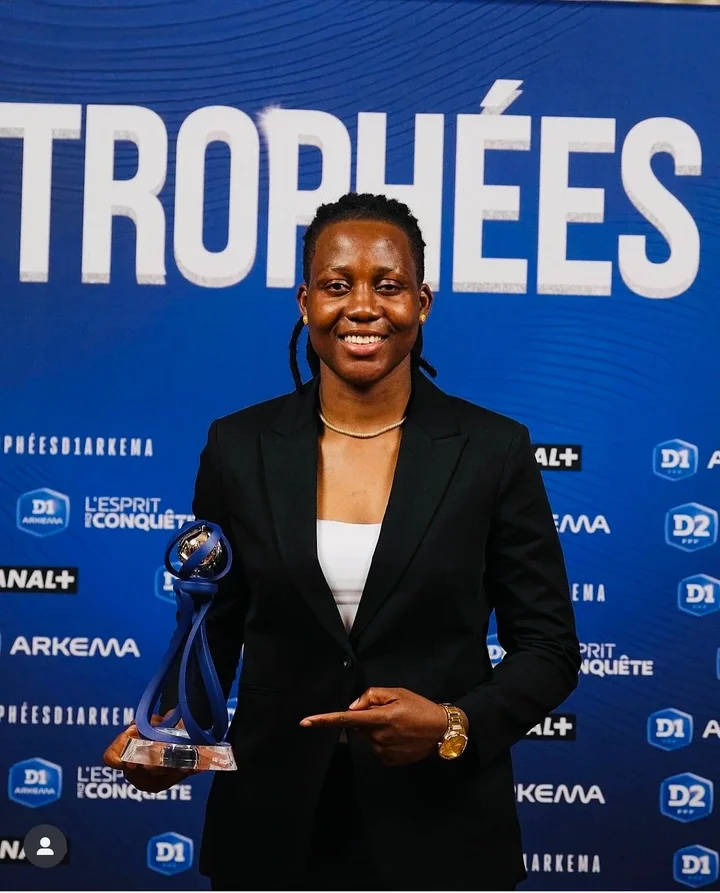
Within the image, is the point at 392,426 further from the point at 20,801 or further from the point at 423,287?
the point at 20,801

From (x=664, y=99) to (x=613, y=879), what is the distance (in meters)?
2.25

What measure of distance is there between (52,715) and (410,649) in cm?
191

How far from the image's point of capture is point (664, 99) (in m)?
3.21

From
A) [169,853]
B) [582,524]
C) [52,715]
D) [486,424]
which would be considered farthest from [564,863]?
[486,424]

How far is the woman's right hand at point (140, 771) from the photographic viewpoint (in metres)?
1.53

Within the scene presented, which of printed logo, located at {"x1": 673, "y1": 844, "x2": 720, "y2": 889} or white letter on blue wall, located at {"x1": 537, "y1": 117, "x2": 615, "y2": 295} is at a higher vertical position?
white letter on blue wall, located at {"x1": 537, "y1": 117, "x2": 615, "y2": 295}

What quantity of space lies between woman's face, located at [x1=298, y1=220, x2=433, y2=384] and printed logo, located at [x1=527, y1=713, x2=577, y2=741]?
69.8 inches

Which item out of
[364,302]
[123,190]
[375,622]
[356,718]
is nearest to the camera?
[356,718]

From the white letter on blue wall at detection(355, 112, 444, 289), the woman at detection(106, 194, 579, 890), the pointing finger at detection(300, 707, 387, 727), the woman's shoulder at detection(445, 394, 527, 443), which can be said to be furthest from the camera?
the white letter on blue wall at detection(355, 112, 444, 289)

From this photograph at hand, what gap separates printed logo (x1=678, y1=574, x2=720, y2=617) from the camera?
10.5 feet

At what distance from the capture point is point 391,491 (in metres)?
1.68

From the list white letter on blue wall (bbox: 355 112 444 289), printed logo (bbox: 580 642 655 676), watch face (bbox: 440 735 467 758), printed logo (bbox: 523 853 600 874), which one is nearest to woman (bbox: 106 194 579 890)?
watch face (bbox: 440 735 467 758)

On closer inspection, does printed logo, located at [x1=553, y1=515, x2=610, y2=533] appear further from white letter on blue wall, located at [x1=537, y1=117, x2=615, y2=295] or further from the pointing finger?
the pointing finger

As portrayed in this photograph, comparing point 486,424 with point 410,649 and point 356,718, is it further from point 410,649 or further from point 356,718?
point 356,718
